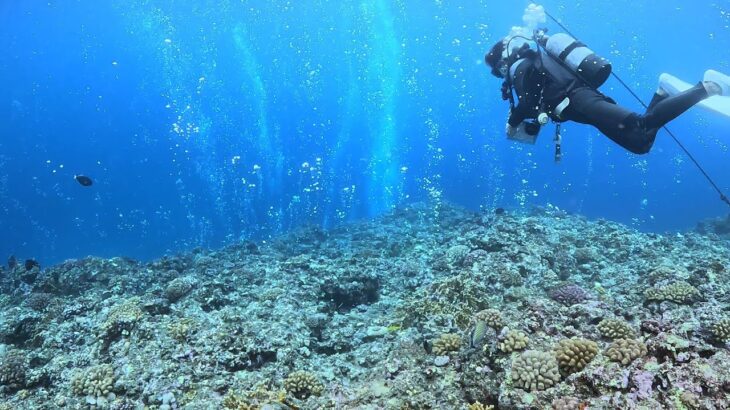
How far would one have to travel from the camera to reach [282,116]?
17062 cm

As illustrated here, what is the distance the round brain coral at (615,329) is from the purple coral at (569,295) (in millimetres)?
2000

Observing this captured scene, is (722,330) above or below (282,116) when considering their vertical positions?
below

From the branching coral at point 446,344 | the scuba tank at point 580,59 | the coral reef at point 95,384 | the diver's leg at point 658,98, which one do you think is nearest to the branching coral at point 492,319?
the branching coral at point 446,344

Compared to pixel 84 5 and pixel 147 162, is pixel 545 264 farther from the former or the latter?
pixel 147 162

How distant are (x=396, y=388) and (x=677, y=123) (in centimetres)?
18320

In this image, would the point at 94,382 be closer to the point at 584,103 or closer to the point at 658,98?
the point at 584,103

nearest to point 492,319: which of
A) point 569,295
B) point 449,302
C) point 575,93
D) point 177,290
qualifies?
point 449,302

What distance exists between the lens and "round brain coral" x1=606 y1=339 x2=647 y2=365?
13.5 ft

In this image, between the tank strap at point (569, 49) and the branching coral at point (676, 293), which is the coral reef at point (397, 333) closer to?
the branching coral at point (676, 293)

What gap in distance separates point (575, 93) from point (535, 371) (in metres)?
3.92

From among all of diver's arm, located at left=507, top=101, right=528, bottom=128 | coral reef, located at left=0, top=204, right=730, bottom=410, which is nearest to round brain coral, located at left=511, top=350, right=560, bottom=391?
coral reef, located at left=0, top=204, right=730, bottom=410

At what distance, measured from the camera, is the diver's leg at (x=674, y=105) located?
Result: 4995mm

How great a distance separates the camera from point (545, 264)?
32.9 ft

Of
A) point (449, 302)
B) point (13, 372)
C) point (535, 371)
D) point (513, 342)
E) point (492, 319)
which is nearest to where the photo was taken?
point (535, 371)
